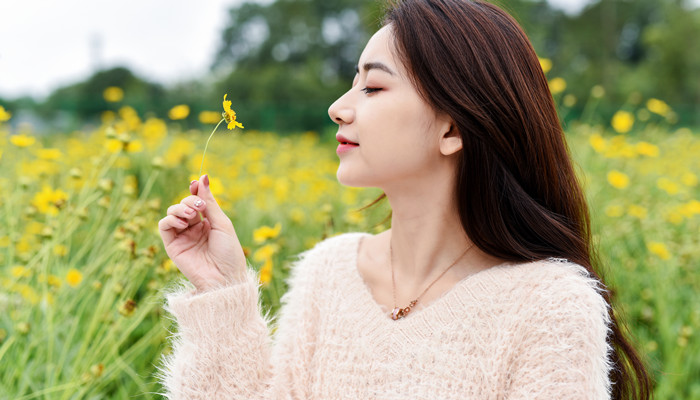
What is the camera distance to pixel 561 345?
86 cm

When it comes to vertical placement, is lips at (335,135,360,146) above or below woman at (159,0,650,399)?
above

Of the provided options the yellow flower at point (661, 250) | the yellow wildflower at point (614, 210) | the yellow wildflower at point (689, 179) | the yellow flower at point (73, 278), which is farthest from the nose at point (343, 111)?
the yellow wildflower at point (689, 179)

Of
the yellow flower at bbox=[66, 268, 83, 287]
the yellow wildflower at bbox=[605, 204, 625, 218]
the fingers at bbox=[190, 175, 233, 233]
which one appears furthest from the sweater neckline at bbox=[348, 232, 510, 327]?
the yellow wildflower at bbox=[605, 204, 625, 218]

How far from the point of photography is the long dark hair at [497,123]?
3.06 ft

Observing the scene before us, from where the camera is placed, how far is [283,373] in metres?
1.12

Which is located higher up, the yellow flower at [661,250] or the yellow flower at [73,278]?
the yellow flower at [73,278]

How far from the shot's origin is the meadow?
51.8 inches

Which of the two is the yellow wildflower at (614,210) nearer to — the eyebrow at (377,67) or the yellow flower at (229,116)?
the eyebrow at (377,67)

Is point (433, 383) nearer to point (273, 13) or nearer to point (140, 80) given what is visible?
point (140, 80)

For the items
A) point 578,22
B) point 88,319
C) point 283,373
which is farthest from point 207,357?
point 578,22

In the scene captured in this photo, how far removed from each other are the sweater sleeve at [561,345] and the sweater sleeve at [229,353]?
1.38 feet

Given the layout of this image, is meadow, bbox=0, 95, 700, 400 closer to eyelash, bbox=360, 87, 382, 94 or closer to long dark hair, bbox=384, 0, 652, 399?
long dark hair, bbox=384, 0, 652, 399

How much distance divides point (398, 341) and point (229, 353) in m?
0.30

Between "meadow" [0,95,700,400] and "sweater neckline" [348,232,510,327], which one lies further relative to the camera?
"meadow" [0,95,700,400]
